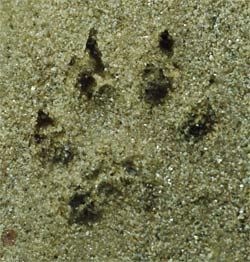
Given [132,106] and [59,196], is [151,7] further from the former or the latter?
[59,196]

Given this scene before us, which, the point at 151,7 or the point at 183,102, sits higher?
the point at 151,7

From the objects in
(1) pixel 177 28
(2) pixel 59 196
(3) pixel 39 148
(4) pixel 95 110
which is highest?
(1) pixel 177 28

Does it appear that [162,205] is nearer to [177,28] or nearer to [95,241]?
[95,241]

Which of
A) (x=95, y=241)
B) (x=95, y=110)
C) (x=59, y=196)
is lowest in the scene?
(x=95, y=241)

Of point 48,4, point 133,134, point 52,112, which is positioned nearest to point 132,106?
point 133,134

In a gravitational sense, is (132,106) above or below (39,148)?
above

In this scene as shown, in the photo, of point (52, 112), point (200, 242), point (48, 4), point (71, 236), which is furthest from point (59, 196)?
point (48, 4)
